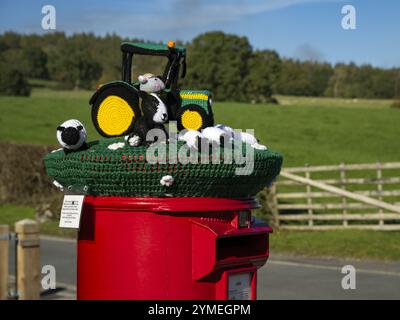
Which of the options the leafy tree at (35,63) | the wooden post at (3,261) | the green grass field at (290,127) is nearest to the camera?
the wooden post at (3,261)

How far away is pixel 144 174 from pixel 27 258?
478 cm

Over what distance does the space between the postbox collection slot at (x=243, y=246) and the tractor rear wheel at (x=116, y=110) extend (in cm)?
71

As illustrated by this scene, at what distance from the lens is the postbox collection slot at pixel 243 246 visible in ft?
11.6

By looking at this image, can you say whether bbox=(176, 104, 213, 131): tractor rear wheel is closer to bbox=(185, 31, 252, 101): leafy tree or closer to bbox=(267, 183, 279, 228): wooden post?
bbox=(267, 183, 279, 228): wooden post

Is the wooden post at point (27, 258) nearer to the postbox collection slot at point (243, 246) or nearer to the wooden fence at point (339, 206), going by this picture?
the postbox collection slot at point (243, 246)

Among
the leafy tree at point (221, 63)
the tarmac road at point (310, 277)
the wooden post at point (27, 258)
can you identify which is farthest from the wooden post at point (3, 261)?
the leafy tree at point (221, 63)

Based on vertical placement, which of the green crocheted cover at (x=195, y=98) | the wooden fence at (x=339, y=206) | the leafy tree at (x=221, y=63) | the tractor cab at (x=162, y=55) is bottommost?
the wooden fence at (x=339, y=206)

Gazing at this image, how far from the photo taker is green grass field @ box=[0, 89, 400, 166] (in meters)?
27.5

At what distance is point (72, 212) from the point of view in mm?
3438

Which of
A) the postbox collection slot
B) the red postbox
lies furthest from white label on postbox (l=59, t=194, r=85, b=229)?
the postbox collection slot

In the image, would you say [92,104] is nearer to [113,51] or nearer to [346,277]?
[346,277]

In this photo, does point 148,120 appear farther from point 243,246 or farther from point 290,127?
point 290,127

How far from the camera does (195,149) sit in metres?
3.26

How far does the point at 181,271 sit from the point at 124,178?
490 mm
